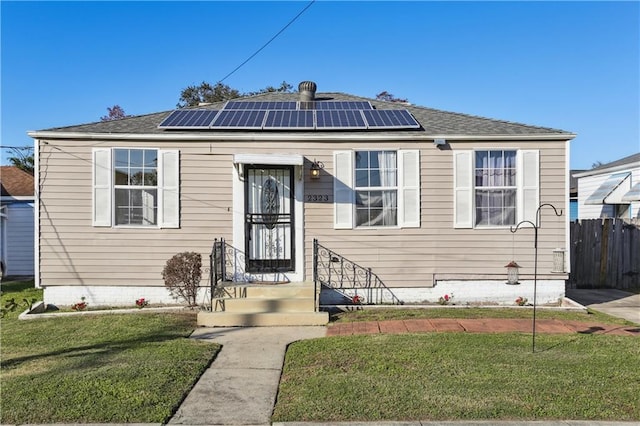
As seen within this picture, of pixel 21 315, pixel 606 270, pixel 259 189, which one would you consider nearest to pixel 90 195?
pixel 21 315

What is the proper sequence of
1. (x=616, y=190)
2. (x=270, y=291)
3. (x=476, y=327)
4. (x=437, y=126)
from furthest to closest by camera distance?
(x=616, y=190) → (x=437, y=126) → (x=270, y=291) → (x=476, y=327)

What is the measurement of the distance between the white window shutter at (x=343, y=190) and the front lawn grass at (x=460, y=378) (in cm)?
296

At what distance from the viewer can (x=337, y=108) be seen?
35.2 ft

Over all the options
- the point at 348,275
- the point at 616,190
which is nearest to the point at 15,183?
the point at 348,275

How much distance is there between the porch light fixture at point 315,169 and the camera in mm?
8820

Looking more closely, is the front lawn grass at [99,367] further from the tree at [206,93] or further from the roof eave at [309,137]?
the tree at [206,93]

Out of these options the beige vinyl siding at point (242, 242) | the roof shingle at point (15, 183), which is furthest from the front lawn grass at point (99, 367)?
the roof shingle at point (15, 183)

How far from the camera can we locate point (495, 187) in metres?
9.06

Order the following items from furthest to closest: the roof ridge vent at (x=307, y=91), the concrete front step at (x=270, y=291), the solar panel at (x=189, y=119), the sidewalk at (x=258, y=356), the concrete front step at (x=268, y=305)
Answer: the roof ridge vent at (x=307, y=91) < the solar panel at (x=189, y=119) < the concrete front step at (x=270, y=291) < the concrete front step at (x=268, y=305) < the sidewalk at (x=258, y=356)

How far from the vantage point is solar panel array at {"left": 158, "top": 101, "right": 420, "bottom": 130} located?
908 centimetres

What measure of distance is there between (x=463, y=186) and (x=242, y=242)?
14.7 ft

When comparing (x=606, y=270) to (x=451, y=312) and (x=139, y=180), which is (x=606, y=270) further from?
(x=139, y=180)

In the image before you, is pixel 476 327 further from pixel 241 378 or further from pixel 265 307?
pixel 241 378

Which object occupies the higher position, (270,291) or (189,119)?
(189,119)
